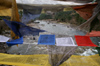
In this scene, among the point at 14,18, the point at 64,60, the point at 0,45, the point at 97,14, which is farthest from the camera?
the point at 0,45

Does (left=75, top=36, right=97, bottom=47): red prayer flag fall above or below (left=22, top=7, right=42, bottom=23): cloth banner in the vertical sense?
below

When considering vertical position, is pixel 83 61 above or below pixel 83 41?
below

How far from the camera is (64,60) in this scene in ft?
6.31

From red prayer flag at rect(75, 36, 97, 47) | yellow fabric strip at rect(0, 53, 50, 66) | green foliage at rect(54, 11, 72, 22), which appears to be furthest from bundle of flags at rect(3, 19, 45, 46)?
green foliage at rect(54, 11, 72, 22)

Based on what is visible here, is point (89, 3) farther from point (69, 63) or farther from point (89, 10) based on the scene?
point (69, 63)

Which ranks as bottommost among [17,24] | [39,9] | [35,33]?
[35,33]

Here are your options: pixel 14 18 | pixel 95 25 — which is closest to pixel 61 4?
pixel 14 18

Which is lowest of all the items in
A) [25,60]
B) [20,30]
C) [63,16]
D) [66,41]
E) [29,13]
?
[63,16]

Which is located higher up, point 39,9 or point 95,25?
point 39,9

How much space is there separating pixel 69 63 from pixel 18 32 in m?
1.23

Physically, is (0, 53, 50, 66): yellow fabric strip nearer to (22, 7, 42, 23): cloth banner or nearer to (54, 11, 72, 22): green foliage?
(22, 7, 42, 23): cloth banner

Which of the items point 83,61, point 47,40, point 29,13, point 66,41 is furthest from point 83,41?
point 29,13

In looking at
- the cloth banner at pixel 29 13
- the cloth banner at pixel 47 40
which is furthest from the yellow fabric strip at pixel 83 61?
the cloth banner at pixel 29 13

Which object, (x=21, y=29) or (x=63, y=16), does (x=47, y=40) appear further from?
(x=63, y=16)
